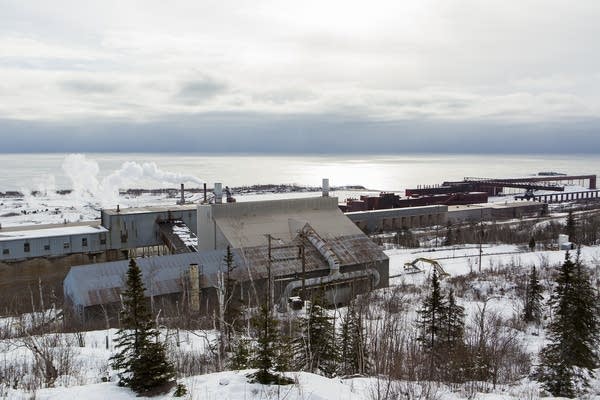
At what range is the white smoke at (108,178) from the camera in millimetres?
67312

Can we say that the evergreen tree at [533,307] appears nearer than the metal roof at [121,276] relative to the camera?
No

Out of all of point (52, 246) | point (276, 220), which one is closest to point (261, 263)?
Answer: point (276, 220)

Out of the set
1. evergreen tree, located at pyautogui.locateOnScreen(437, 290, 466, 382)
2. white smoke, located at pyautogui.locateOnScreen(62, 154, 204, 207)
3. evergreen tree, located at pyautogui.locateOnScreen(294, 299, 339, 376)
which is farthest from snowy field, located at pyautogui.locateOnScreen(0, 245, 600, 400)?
white smoke, located at pyautogui.locateOnScreen(62, 154, 204, 207)

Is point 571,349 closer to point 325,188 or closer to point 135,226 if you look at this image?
point 325,188

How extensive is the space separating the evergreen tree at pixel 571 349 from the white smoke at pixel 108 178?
2210 inches

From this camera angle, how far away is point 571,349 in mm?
15945

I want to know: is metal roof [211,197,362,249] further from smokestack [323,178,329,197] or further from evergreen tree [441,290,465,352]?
evergreen tree [441,290,465,352]

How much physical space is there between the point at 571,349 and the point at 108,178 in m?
65.7

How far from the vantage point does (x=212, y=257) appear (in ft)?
91.4

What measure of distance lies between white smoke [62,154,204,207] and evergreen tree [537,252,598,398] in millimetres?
56127

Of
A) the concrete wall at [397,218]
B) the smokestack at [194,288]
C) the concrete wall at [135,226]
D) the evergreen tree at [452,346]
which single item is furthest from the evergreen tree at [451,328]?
the concrete wall at [397,218]

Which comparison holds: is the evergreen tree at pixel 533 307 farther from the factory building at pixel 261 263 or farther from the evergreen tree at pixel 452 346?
the factory building at pixel 261 263

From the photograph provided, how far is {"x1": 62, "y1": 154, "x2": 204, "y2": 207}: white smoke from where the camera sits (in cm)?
6731

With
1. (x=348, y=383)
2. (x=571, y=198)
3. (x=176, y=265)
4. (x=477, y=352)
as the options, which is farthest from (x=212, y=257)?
(x=571, y=198)
